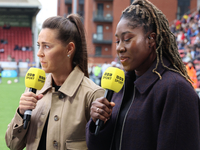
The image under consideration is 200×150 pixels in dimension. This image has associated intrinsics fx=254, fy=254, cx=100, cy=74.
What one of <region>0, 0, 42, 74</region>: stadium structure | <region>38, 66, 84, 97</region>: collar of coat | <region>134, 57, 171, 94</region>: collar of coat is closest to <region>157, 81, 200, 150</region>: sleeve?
<region>134, 57, 171, 94</region>: collar of coat

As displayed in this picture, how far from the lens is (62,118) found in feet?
6.06

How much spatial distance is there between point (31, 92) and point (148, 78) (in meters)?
0.85

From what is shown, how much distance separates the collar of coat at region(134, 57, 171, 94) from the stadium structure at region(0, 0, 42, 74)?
2034 centimetres

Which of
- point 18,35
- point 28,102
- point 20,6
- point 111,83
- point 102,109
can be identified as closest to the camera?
point 102,109

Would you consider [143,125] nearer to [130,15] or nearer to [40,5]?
[130,15]

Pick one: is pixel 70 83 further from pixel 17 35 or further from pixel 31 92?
pixel 17 35

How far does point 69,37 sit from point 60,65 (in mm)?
235

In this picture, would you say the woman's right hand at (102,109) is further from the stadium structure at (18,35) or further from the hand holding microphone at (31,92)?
the stadium structure at (18,35)

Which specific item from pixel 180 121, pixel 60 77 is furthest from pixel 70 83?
pixel 180 121

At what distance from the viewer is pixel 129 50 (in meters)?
1.46

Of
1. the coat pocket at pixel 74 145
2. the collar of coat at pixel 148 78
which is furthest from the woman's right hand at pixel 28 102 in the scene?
the collar of coat at pixel 148 78

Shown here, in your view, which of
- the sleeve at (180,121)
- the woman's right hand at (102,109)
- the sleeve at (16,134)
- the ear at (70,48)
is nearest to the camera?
the sleeve at (180,121)

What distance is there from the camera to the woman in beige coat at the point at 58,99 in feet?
5.98

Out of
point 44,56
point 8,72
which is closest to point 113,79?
point 44,56
